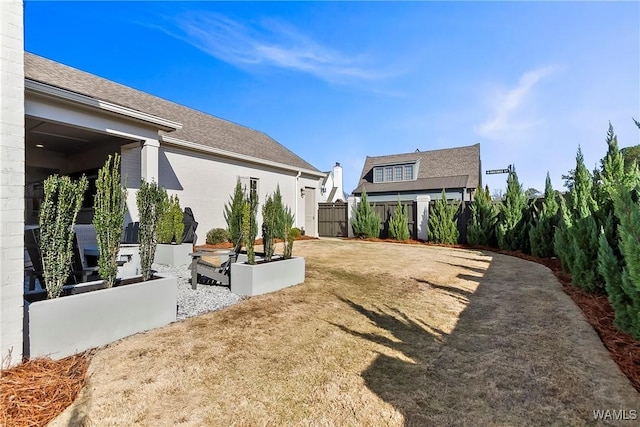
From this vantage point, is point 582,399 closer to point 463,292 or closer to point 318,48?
point 463,292

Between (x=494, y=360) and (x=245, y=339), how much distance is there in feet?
8.64

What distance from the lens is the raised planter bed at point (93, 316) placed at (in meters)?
2.63

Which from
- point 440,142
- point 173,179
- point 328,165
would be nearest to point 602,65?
point 173,179

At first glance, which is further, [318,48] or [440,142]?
[440,142]

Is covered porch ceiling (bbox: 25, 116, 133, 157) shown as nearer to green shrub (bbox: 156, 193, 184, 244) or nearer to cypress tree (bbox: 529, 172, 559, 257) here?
green shrub (bbox: 156, 193, 184, 244)

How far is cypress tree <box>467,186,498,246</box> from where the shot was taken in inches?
460

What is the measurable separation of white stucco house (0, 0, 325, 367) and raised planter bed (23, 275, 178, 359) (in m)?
0.15

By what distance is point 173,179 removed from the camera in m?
9.98

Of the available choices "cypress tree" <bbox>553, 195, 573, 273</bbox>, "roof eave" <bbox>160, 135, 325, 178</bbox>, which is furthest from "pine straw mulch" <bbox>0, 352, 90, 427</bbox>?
"cypress tree" <bbox>553, 195, 573, 273</bbox>

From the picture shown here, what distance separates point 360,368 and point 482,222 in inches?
450

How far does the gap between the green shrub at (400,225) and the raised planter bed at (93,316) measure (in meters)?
12.0

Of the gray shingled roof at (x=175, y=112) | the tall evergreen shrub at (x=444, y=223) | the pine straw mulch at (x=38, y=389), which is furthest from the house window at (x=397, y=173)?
the pine straw mulch at (x=38, y=389)


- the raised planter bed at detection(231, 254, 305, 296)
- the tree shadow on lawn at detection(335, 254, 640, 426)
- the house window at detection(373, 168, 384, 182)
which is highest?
the house window at detection(373, 168, 384, 182)

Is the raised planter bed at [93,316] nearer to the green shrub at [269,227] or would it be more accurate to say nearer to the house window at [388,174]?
the green shrub at [269,227]
